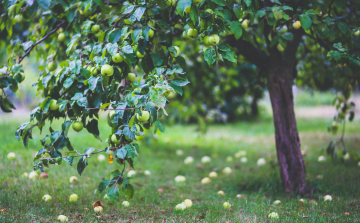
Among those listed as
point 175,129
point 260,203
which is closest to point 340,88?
point 260,203

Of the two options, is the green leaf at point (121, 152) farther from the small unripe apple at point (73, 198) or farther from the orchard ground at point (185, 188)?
the small unripe apple at point (73, 198)

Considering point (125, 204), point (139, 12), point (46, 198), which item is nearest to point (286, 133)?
point (125, 204)

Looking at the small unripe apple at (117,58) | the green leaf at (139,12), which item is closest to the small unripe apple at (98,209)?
the small unripe apple at (117,58)

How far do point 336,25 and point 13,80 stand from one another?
213cm

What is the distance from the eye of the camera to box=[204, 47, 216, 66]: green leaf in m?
1.59

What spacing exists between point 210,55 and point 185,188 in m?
1.69

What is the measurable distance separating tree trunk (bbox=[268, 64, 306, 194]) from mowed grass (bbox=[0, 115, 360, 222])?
0.16 m

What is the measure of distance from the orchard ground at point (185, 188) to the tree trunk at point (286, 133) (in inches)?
6.2

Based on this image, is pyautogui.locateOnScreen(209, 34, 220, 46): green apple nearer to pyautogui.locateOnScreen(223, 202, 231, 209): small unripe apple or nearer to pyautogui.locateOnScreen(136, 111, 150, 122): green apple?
pyautogui.locateOnScreen(136, 111, 150, 122): green apple

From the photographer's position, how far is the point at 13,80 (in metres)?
1.85

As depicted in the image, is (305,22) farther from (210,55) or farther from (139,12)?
(139,12)

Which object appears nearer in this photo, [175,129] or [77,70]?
[77,70]

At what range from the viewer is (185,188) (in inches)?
115

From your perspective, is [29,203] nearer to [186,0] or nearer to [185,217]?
[185,217]
